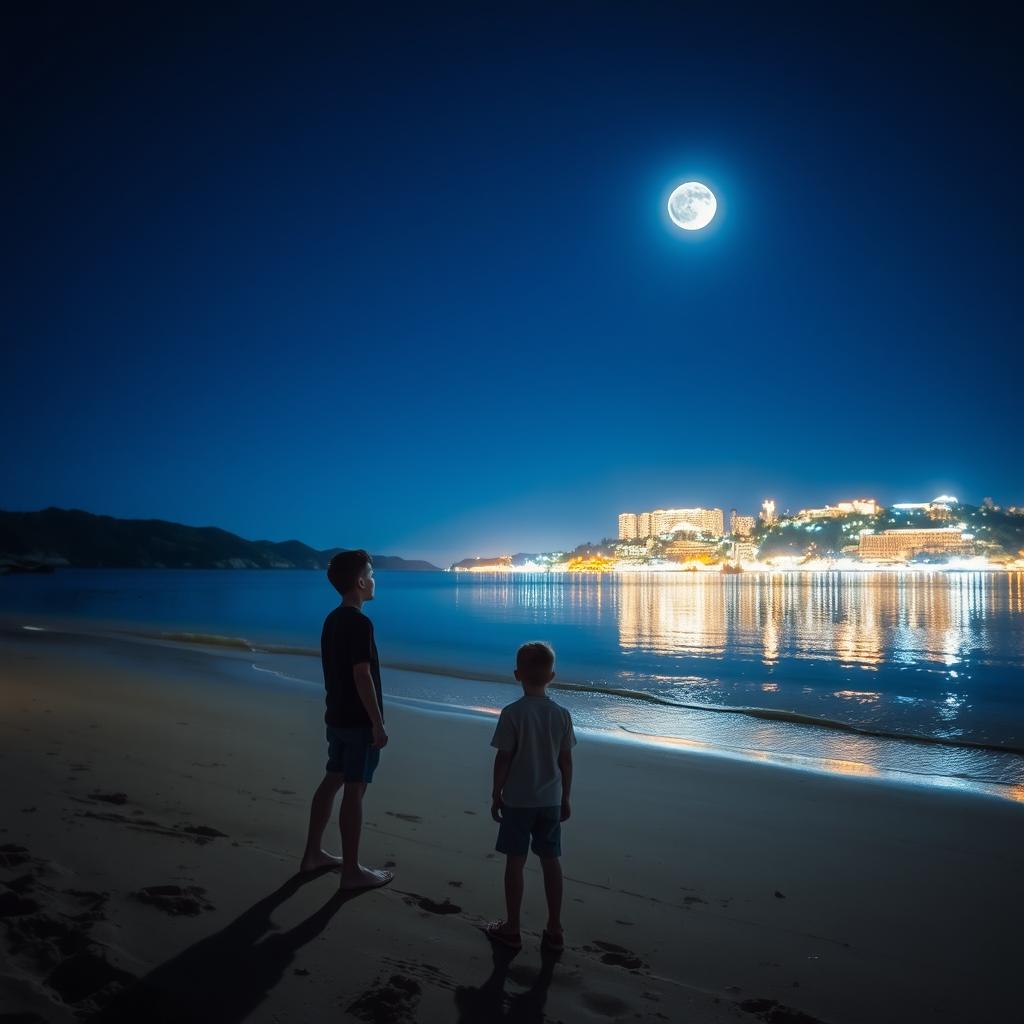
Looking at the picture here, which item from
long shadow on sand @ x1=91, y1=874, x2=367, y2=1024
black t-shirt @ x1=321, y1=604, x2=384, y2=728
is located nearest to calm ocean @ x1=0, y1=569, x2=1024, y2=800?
black t-shirt @ x1=321, y1=604, x2=384, y2=728

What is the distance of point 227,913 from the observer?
381 cm

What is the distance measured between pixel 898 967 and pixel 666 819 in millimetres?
2515

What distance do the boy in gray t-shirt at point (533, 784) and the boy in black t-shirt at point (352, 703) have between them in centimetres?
92

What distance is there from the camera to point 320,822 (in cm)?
438

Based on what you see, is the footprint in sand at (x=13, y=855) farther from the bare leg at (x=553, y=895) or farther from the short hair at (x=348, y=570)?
the bare leg at (x=553, y=895)

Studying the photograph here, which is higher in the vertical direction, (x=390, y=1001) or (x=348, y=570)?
(x=348, y=570)

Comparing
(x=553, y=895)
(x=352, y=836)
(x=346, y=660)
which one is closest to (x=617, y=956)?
(x=553, y=895)

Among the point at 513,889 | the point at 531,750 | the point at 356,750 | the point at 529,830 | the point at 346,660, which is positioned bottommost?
the point at 513,889

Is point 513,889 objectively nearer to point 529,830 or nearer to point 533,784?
point 529,830

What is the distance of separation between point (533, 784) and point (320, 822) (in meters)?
1.69

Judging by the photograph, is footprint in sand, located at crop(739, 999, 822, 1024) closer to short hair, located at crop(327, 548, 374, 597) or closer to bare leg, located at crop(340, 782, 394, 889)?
bare leg, located at crop(340, 782, 394, 889)

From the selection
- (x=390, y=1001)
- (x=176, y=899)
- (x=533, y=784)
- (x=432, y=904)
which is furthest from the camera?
(x=432, y=904)

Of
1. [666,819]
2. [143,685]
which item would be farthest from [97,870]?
[143,685]

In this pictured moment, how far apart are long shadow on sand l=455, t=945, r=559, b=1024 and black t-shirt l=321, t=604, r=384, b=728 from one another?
152cm
